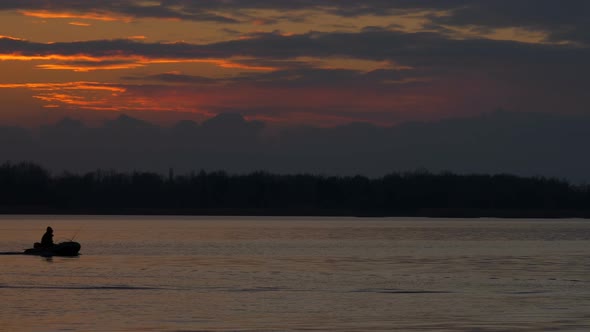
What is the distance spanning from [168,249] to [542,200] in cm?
11621

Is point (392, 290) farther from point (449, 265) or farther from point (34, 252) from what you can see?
point (34, 252)

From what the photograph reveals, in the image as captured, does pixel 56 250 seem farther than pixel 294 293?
Yes

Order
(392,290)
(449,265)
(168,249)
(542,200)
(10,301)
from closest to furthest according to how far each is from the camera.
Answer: (10,301), (392,290), (449,265), (168,249), (542,200)

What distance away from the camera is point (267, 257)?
65.9m

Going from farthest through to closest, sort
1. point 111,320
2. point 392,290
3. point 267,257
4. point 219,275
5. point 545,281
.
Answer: point 267,257 → point 219,275 → point 545,281 → point 392,290 → point 111,320

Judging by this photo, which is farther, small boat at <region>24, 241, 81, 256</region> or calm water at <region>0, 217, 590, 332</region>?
small boat at <region>24, 241, 81, 256</region>

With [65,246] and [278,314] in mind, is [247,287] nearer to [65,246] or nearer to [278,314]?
[278,314]

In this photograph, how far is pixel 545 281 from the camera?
45281mm

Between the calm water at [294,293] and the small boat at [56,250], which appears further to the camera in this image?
the small boat at [56,250]

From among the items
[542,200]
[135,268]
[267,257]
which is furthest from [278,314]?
[542,200]

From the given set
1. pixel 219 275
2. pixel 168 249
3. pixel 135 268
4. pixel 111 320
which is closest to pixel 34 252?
pixel 135 268

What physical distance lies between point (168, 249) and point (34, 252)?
2001cm

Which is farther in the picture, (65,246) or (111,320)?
(65,246)

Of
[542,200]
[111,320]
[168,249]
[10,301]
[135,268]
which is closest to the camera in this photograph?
[111,320]
